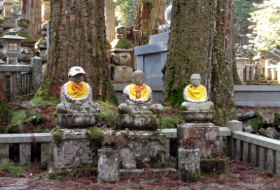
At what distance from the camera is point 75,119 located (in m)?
4.78

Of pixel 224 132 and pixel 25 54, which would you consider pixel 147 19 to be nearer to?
pixel 25 54

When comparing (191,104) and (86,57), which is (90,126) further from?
(86,57)

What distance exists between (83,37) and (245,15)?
22.2 meters

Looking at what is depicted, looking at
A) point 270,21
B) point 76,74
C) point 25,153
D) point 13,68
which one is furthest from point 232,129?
point 270,21

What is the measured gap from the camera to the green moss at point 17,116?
6346mm

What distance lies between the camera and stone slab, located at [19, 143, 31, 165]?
17.9 ft

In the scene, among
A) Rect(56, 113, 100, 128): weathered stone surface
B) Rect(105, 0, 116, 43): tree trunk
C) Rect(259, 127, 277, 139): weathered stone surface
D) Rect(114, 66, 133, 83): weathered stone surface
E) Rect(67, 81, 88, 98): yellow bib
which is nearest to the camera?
Rect(56, 113, 100, 128): weathered stone surface

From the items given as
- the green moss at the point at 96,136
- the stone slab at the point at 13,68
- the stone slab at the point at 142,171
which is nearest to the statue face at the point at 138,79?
the green moss at the point at 96,136

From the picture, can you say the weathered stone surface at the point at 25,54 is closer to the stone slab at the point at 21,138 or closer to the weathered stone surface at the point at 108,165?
the stone slab at the point at 21,138

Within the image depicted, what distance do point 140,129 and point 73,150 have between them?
100 cm

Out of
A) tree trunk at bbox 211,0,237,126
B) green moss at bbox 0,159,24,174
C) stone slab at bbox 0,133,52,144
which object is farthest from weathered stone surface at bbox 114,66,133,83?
green moss at bbox 0,159,24,174

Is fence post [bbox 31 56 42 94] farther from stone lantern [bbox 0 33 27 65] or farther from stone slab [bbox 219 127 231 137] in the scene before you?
stone slab [bbox 219 127 231 137]

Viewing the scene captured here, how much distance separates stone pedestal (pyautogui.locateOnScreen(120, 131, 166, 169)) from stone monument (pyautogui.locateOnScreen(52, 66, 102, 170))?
470 mm

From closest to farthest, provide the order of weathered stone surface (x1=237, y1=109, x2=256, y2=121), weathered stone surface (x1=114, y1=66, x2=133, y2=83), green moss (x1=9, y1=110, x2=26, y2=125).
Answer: green moss (x1=9, y1=110, x2=26, y2=125) → weathered stone surface (x1=237, y1=109, x2=256, y2=121) → weathered stone surface (x1=114, y1=66, x2=133, y2=83)
